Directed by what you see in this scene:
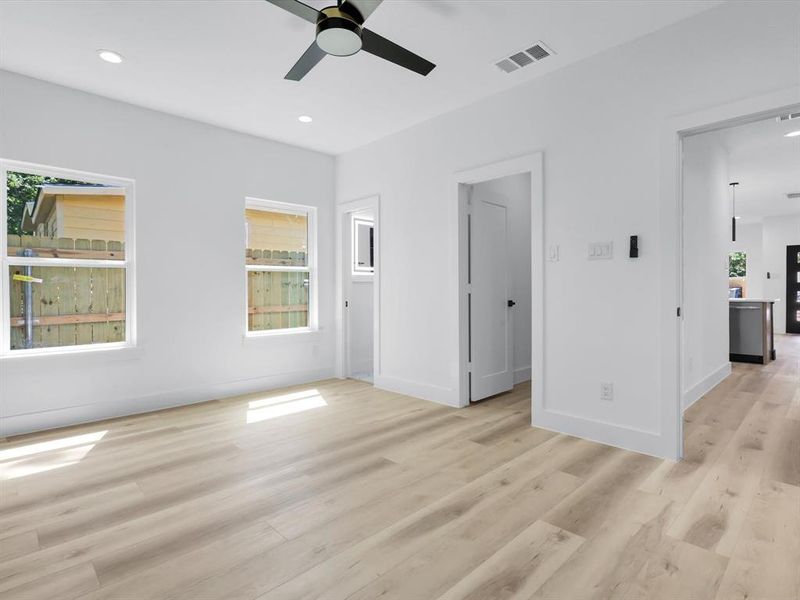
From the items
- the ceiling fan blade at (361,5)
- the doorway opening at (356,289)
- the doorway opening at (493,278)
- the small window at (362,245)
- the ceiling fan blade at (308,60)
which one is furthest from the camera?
the small window at (362,245)

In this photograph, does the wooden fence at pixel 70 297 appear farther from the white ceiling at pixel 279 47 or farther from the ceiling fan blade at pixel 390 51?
the ceiling fan blade at pixel 390 51

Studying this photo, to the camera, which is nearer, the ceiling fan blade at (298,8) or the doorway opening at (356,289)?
the ceiling fan blade at (298,8)

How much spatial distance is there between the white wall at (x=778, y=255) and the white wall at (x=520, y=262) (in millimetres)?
8284

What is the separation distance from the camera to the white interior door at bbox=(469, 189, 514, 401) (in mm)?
4234

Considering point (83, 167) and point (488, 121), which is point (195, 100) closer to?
point (83, 167)

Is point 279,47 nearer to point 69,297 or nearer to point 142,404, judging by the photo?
point 69,297

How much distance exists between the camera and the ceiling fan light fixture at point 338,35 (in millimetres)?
2107

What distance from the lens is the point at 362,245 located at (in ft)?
19.5

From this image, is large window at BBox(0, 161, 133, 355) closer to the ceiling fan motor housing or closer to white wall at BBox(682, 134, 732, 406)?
the ceiling fan motor housing

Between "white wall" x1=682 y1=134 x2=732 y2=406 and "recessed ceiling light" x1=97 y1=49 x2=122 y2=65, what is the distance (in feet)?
16.0

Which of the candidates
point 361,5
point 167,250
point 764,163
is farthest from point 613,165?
point 764,163

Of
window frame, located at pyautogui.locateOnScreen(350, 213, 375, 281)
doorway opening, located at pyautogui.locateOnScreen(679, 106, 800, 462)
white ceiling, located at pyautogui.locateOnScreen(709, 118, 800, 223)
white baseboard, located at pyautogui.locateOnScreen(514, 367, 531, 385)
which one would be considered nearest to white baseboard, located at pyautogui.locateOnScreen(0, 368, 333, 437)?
window frame, located at pyautogui.locateOnScreen(350, 213, 375, 281)

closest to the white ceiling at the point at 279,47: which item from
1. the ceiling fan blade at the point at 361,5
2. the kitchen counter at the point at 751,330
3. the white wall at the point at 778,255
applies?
the ceiling fan blade at the point at 361,5

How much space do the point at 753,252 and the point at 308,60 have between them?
39.4 feet
